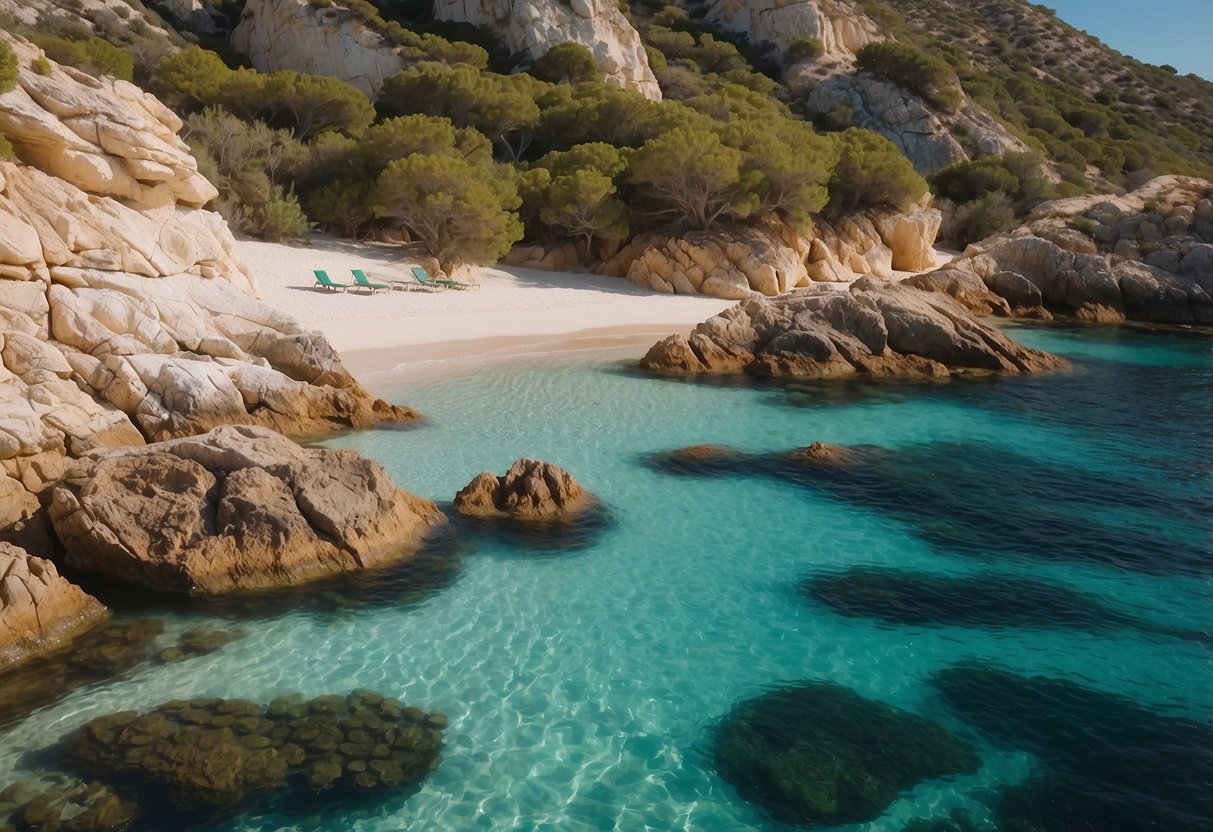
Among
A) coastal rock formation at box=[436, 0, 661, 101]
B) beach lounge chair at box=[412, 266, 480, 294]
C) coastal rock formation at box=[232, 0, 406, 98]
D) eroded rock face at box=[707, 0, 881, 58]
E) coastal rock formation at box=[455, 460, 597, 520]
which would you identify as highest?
eroded rock face at box=[707, 0, 881, 58]

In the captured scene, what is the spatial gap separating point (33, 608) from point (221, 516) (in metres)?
1.86

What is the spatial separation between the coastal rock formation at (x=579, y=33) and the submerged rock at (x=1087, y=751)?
48488 millimetres

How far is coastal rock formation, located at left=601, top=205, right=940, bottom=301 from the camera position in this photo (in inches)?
1302

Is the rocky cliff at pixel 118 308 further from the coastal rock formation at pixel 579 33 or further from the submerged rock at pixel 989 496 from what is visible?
the coastal rock formation at pixel 579 33

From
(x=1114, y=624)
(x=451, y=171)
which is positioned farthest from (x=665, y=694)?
(x=451, y=171)

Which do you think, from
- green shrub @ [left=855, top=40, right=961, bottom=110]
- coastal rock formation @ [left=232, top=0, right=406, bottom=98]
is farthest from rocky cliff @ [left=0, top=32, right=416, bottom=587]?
green shrub @ [left=855, top=40, right=961, bottom=110]

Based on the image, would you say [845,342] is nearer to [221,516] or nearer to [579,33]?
[221,516]

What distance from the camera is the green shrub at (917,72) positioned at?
5891cm

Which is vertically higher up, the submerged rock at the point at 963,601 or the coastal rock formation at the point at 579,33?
the coastal rock formation at the point at 579,33

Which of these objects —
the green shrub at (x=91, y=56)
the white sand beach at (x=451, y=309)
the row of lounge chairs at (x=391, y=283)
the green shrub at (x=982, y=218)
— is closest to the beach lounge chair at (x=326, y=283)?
the row of lounge chairs at (x=391, y=283)

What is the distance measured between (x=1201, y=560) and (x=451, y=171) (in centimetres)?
2542

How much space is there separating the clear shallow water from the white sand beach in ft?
16.6

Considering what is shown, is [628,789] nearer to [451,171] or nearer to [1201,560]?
[1201,560]

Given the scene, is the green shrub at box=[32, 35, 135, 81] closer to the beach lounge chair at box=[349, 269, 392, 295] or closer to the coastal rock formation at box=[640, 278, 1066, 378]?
the beach lounge chair at box=[349, 269, 392, 295]
